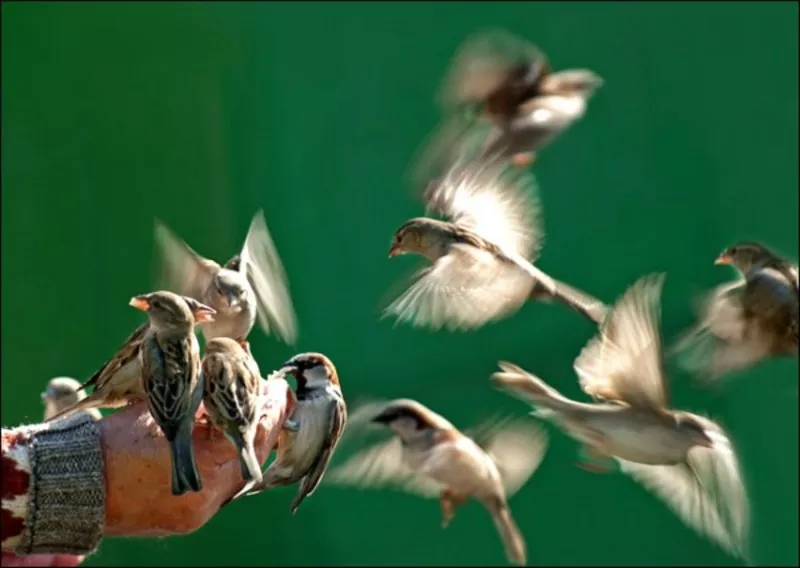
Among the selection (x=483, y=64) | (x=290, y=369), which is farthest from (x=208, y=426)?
(x=483, y=64)

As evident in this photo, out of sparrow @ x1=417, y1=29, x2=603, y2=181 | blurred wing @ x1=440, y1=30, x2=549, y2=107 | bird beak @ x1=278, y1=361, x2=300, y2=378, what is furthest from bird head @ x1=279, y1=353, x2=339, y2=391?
blurred wing @ x1=440, y1=30, x2=549, y2=107

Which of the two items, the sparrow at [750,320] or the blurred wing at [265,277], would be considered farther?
the sparrow at [750,320]

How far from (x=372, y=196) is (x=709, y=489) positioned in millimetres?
2223

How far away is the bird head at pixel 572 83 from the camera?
441cm

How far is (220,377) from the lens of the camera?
84.5 inches

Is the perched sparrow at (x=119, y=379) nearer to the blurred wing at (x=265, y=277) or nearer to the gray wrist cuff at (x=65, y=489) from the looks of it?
the gray wrist cuff at (x=65, y=489)

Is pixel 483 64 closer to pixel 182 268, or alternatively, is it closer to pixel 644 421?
pixel 644 421

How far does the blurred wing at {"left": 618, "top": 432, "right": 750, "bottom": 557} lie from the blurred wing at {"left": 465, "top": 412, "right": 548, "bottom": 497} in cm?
42

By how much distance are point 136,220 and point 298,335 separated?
0.77m

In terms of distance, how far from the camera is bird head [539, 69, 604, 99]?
4.41 meters

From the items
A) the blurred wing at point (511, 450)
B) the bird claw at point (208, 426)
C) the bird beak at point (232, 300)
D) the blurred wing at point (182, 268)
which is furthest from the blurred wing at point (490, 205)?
the bird claw at point (208, 426)

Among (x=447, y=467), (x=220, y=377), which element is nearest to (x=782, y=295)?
(x=447, y=467)

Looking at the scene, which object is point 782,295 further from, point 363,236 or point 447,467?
point 363,236

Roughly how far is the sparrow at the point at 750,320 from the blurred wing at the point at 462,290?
46 cm
